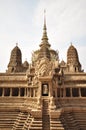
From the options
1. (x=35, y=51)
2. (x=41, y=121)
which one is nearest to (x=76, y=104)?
(x=41, y=121)

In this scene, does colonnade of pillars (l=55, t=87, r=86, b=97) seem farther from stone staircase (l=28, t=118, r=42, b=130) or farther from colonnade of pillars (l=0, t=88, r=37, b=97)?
stone staircase (l=28, t=118, r=42, b=130)

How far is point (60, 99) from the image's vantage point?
99.8ft

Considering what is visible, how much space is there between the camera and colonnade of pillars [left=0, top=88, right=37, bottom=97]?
102ft

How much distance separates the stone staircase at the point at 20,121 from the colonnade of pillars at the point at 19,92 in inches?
142

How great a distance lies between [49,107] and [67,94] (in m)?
5.79

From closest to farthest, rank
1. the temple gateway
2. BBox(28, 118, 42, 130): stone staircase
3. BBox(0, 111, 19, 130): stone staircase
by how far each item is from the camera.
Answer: BBox(28, 118, 42, 130): stone staircase < the temple gateway < BBox(0, 111, 19, 130): stone staircase

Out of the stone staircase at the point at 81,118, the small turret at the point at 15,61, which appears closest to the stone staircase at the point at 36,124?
the stone staircase at the point at 81,118

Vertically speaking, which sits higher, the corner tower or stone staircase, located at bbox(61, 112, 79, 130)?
the corner tower

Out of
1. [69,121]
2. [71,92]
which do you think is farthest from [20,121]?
[71,92]

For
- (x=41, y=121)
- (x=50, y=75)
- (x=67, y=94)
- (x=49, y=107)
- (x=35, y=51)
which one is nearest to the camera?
(x=41, y=121)

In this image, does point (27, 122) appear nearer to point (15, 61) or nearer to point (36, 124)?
point (36, 124)

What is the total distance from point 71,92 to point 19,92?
773 cm

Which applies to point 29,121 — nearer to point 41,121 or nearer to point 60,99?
point 41,121

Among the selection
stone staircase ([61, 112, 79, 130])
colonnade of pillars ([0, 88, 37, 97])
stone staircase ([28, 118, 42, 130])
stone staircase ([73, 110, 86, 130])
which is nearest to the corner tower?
colonnade of pillars ([0, 88, 37, 97])
